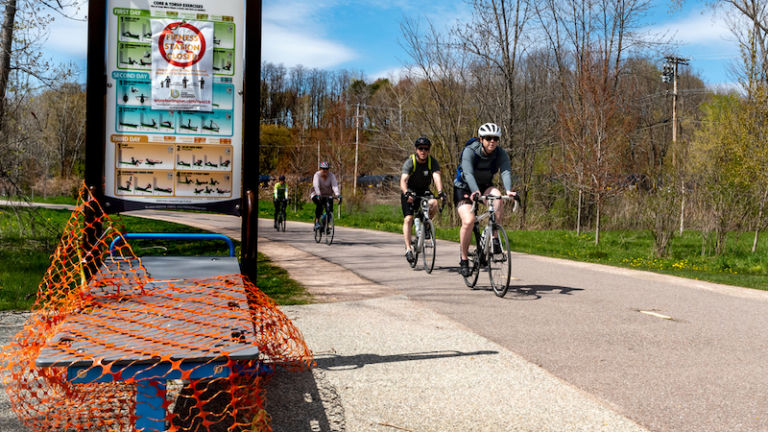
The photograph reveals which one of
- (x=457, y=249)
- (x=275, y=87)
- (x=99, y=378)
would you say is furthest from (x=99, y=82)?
Result: (x=275, y=87)

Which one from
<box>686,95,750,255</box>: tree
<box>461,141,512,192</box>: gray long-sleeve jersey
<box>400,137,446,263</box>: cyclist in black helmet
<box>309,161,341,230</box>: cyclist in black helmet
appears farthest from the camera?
<box>309,161,341,230</box>: cyclist in black helmet

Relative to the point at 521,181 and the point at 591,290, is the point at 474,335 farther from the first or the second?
the point at 521,181

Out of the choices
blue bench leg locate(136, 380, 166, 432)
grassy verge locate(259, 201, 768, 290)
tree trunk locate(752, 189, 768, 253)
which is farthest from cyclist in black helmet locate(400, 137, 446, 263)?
tree trunk locate(752, 189, 768, 253)

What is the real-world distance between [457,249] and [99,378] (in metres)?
11.7

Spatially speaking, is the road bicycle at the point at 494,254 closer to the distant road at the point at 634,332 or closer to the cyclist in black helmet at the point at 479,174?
the cyclist in black helmet at the point at 479,174

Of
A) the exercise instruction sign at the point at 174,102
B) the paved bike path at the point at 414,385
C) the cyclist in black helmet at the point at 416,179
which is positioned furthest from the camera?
the cyclist in black helmet at the point at 416,179

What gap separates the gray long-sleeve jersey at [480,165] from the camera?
7.86 m

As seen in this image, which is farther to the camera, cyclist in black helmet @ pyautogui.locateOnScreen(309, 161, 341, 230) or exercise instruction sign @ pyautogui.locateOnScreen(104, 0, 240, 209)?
cyclist in black helmet @ pyautogui.locateOnScreen(309, 161, 341, 230)

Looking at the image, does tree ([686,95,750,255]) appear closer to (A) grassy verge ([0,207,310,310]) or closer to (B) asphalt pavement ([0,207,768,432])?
(B) asphalt pavement ([0,207,768,432])

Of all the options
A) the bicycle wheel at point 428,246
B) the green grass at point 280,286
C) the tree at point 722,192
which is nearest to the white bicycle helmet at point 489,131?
the bicycle wheel at point 428,246

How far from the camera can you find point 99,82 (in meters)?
4.19

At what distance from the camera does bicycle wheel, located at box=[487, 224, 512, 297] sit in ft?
24.3

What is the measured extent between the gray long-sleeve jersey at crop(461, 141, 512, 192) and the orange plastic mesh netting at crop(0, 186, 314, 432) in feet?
13.5

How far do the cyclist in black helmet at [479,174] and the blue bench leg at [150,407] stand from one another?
5.50 m
